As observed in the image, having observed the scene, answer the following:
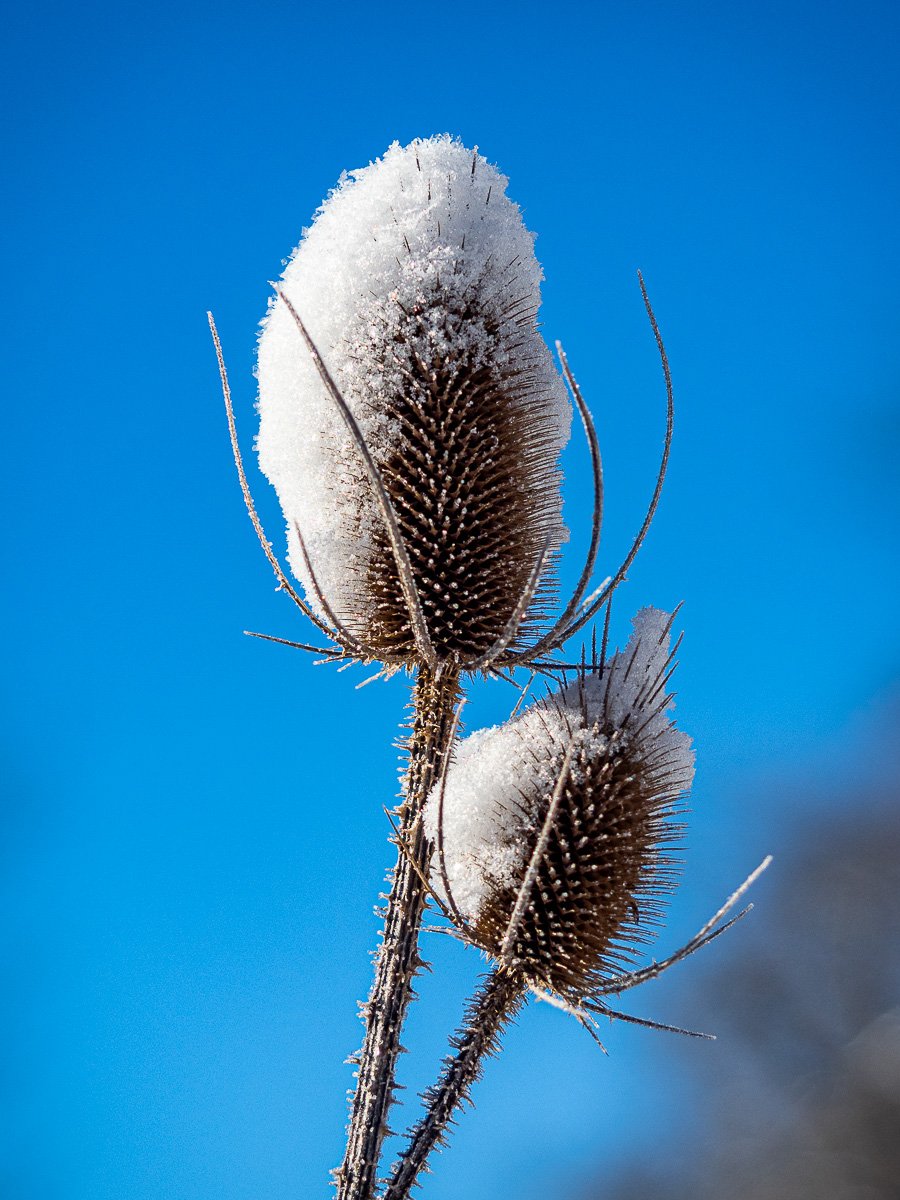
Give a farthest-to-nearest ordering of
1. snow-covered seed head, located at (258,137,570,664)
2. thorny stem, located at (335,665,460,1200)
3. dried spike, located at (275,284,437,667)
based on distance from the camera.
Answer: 1. snow-covered seed head, located at (258,137,570,664)
2. thorny stem, located at (335,665,460,1200)
3. dried spike, located at (275,284,437,667)

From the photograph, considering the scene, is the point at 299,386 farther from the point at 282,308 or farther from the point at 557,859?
the point at 557,859

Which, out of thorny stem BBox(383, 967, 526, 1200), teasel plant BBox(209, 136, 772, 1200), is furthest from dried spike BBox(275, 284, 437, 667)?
thorny stem BBox(383, 967, 526, 1200)

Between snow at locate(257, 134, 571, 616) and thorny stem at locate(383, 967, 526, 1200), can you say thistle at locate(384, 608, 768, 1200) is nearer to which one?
thorny stem at locate(383, 967, 526, 1200)

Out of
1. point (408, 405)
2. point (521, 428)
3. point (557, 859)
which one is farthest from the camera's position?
point (521, 428)

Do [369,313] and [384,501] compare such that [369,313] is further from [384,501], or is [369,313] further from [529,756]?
[529,756]

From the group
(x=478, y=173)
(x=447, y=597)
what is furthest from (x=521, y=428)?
(x=478, y=173)

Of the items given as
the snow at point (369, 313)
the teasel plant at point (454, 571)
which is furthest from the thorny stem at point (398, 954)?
the snow at point (369, 313)
